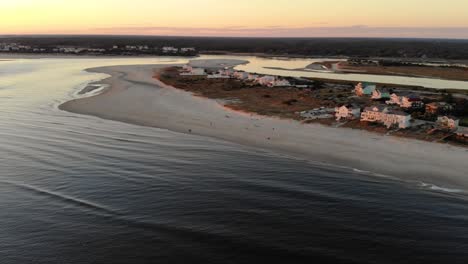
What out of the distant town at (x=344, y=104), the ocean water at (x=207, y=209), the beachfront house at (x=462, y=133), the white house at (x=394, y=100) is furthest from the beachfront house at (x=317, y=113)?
the ocean water at (x=207, y=209)

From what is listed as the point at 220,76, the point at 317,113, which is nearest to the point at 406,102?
the point at 317,113

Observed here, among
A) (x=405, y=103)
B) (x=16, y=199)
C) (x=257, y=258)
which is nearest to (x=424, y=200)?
(x=257, y=258)

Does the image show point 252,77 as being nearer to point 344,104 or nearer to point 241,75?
point 241,75

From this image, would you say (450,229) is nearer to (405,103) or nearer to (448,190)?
(448,190)

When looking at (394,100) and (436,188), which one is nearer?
(436,188)

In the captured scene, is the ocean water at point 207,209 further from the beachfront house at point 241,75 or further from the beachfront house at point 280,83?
the beachfront house at point 241,75

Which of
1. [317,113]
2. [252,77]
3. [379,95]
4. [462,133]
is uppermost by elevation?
[252,77]

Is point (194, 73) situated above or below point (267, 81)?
above

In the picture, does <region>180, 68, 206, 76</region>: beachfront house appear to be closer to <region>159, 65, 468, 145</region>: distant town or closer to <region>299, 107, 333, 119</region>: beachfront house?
<region>159, 65, 468, 145</region>: distant town
